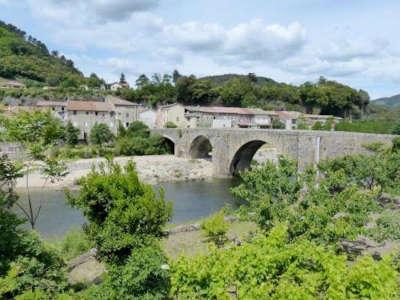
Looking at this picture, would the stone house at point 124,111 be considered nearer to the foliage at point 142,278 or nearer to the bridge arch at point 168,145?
the bridge arch at point 168,145

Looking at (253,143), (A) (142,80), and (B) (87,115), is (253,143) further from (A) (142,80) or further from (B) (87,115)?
(A) (142,80)

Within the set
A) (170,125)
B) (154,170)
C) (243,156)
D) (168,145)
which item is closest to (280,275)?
(154,170)

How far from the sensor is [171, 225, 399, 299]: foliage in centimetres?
688

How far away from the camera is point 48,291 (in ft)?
36.3

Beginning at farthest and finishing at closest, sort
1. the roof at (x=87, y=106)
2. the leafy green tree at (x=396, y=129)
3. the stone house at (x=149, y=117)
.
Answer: the stone house at (x=149, y=117) → the roof at (x=87, y=106) → the leafy green tree at (x=396, y=129)

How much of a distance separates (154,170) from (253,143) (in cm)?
1154

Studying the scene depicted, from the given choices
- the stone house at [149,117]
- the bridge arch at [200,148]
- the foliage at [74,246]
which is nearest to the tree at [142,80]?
the stone house at [149,117]

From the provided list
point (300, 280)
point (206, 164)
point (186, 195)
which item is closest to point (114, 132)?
point (206, 164)

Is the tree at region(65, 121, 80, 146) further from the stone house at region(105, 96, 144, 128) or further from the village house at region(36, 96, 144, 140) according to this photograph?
the stone house at region(105, 96, 144, 128)

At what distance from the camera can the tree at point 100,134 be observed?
58906 millimetres

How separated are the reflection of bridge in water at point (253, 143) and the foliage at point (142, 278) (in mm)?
25080

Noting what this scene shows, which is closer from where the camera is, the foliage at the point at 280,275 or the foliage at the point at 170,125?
the foliage at the point at 280,275

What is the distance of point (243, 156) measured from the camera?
49906 mm

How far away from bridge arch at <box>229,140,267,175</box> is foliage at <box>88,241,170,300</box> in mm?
35856
